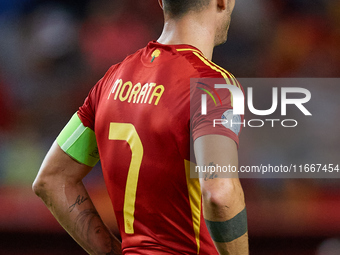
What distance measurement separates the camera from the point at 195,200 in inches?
48.4

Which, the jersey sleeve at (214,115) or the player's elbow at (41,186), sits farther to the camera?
the player's elbow at (41,186)

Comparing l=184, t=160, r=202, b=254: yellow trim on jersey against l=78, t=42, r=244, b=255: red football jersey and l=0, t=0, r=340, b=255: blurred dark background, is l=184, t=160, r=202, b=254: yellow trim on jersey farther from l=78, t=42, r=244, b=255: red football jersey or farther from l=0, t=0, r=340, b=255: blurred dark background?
l=0, t=0, r=340, b=255: blurred dark background

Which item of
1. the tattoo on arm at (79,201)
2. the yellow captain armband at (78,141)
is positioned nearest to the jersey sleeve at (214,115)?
the yellow captain armband at (78,141)

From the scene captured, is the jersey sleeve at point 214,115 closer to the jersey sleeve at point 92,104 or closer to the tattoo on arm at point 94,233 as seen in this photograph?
the jersey sleeve at point 92,104

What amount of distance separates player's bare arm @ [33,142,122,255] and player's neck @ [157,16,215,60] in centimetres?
50

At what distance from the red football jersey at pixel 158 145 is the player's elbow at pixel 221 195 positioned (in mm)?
111

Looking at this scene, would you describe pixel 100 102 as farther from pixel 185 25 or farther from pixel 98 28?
pixel 98 28

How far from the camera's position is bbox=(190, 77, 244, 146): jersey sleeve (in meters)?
1.12

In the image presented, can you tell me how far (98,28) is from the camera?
4.98 meters

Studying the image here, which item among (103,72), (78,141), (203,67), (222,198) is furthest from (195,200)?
(103,72)

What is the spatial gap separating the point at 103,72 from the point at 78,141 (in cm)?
341

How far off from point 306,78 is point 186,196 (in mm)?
3897

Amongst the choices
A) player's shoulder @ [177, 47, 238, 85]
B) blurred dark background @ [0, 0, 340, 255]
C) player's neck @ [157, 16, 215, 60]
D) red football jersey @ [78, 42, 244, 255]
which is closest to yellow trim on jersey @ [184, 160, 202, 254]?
red football jersey @ [78, 42, 244, 255]

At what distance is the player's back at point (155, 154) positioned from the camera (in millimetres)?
1202
